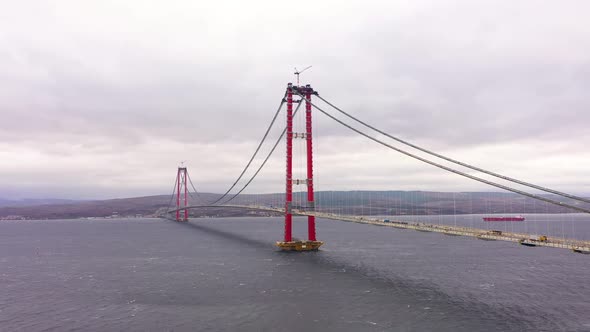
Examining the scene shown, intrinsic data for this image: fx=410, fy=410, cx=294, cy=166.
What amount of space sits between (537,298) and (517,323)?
35.5 feet

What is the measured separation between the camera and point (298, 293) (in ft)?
144

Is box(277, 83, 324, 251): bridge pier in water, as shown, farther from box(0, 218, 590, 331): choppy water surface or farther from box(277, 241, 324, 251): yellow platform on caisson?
box(0, 218, 590, 331): choppy water surface

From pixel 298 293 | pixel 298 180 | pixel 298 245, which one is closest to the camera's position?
pixel 298 293

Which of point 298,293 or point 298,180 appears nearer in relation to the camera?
point 298,293

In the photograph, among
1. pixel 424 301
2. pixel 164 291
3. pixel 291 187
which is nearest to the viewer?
pixel 424 301

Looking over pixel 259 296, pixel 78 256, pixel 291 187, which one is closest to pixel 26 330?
pixel 259 296

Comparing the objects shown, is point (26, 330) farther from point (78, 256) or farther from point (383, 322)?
point (78, 256)

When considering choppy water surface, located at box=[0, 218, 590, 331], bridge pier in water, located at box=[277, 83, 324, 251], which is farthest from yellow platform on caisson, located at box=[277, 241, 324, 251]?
choppy water surface, located at box=[0, 218, 590, 331]

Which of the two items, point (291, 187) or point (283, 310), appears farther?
point (291, 187)

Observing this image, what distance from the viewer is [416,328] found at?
105 ft

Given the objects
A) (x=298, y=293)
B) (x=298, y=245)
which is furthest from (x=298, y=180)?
(x=298, y=293)

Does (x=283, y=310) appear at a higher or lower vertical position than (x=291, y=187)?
lower

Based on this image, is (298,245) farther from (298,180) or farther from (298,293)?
(298,293)

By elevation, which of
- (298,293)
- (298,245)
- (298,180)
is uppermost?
(298,180)
